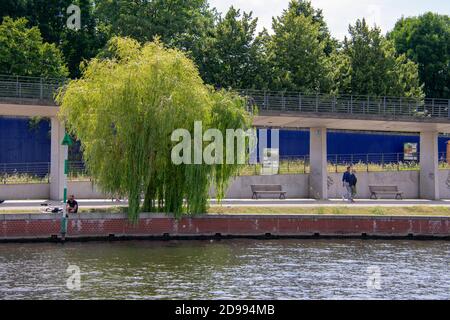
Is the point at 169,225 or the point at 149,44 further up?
the point at 149,44

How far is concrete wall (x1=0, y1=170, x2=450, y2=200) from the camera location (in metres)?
45.7

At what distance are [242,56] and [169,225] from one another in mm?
28492

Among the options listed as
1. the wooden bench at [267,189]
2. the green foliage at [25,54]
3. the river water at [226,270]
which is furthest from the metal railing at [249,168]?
the river water at [226,270]

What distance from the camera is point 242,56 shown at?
62.7m

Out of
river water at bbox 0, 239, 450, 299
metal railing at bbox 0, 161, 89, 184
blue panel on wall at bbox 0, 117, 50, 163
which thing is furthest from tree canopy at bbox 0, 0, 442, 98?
river water at bbox 0, 239, 450, 299

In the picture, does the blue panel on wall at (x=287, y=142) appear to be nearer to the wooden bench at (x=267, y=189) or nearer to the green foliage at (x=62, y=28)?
the green foliage at (x=62, y=28)

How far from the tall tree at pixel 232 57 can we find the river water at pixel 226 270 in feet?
91.1

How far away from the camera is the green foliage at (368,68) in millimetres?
66125

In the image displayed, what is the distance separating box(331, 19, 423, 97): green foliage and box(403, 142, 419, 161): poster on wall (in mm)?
4462

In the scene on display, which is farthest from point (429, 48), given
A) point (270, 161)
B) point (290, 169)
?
point (290, 169)

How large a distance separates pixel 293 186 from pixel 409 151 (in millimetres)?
21613

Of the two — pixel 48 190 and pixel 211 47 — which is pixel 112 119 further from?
pixel 211 47

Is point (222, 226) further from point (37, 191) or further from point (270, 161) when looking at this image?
point (270, 161)
